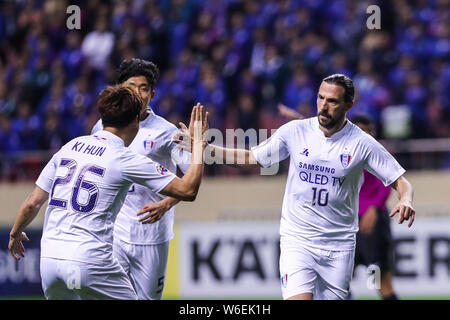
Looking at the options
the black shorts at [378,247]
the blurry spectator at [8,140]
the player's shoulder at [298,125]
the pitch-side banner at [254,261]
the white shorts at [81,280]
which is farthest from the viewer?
the blurry spectator at [8,140]

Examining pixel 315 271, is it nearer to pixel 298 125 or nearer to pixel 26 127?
pixel 298 125

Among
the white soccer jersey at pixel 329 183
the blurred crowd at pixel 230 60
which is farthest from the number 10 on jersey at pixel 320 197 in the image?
the blurred crowd at pixel 230 60

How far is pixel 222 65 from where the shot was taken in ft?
54.2

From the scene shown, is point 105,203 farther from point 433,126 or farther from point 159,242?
point 433,126

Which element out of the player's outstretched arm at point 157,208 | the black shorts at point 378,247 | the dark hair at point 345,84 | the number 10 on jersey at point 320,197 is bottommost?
the black shorts at point 378,247

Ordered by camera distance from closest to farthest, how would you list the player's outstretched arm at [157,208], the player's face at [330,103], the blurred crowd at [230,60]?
the player's outstretched arm at [157,208], the player's face at [330,103], the blurred crowd at [230,60]

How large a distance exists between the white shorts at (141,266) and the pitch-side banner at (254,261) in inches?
228

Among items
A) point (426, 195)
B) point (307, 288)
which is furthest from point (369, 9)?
point (307, 288)

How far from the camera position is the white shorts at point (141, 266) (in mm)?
8078

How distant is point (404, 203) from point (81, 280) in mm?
2649

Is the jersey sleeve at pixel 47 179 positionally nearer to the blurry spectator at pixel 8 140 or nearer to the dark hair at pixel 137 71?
the dark hair at pixel 137 71

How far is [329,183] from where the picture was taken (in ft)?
24.7

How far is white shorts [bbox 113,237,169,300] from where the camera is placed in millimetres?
8078

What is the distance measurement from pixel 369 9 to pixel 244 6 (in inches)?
110
